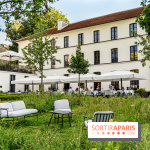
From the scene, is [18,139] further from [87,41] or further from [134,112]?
[87,41]

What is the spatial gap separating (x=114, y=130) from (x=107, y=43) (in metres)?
26.2

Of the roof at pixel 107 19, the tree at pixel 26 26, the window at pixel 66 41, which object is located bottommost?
the window at pixel 66 41

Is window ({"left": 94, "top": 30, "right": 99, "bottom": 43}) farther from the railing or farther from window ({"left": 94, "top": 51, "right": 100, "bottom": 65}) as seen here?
the railing

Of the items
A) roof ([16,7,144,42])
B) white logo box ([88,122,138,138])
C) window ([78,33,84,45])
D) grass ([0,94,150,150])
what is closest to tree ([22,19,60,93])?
grass ([0,94,150,150])

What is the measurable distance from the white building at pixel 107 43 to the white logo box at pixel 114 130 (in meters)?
22.7

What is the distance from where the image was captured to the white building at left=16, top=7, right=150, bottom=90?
2436 centimetres

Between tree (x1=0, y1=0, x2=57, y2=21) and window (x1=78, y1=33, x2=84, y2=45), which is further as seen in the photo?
window (x1=78, y1=33, x2=84, y2=45)

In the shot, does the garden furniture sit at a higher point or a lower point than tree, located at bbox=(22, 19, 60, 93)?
lower

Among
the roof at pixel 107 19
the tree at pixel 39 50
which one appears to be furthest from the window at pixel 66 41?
the tree at pixel 39 50

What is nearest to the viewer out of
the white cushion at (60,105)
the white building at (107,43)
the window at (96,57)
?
the white cushion at (60,105)

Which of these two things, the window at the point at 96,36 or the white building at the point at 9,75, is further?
the white building at the point at 9,75

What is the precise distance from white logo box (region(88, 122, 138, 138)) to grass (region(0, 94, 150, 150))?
0.46 meters

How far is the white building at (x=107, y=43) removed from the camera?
2436 centimetres

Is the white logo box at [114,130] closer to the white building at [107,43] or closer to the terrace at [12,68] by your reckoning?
the white building at [107,43]
